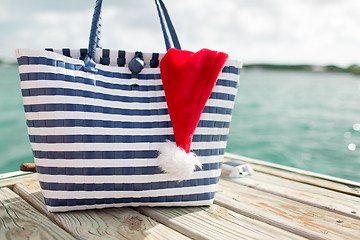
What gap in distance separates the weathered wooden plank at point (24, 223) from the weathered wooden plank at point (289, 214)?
22.6 inches

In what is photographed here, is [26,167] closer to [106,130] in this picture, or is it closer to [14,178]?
[14,178]

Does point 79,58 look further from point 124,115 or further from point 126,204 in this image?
point 126,204

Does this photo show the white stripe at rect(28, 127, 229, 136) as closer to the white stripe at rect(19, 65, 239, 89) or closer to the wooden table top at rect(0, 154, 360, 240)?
the white stripe at rect(19, 65, 239, 89)

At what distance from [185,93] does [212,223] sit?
1.36 ft

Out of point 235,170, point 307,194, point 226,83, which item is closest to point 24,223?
point 226,83

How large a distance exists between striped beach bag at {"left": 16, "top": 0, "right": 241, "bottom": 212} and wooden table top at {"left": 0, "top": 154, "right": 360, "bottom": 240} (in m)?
0.05

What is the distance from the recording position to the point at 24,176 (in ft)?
4.27

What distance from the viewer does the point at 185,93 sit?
2.93ft

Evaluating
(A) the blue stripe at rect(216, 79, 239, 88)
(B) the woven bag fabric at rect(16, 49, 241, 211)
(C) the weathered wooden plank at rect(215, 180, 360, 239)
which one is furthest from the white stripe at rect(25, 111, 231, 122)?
(C) the weathered wooden plank at rect(215, 180, 360, 239)

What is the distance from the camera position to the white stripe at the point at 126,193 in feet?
2.93

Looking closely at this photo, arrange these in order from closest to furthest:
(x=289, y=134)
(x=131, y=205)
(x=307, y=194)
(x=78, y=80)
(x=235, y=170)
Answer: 1. (x=78, y=80)
2. (x=131, y=205)
3. (x=307, y=194)
4. (x=235, y=170)
5. (x=289, y=134)

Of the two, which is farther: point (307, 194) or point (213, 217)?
point (307, 194)

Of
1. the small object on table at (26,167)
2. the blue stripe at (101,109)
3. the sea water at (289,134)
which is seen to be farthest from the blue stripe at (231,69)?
the sea water at (289,134)

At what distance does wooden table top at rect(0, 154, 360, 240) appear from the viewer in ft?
2.74
